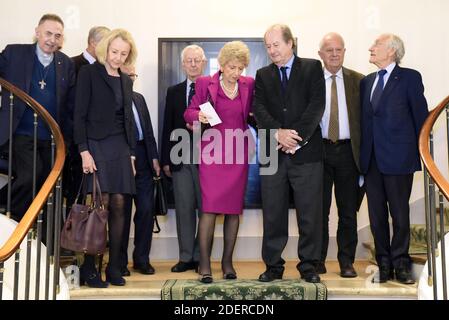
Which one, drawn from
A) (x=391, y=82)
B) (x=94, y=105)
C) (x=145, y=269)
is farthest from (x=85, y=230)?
(x=391, y=82)

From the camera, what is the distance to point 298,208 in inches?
169

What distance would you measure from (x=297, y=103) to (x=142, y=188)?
146 centimetres

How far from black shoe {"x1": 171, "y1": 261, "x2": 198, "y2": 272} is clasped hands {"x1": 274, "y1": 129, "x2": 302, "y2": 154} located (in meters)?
1.44

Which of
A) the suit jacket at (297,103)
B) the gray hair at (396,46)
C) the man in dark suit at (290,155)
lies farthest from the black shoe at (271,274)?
the gray hair at (396,46)

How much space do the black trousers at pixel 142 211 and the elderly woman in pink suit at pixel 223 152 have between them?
2.16ft

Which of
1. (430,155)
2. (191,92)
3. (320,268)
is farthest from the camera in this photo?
(191,92)

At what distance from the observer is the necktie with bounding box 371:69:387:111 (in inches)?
174

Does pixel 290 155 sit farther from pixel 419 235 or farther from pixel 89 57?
pixel 89 57

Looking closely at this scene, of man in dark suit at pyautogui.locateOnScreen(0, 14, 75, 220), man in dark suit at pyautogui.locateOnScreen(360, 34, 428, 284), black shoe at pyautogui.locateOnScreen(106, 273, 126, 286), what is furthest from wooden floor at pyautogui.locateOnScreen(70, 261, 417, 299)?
man in dark suit at pyautogui.locateOnScreen(0, 14, 75, 220)

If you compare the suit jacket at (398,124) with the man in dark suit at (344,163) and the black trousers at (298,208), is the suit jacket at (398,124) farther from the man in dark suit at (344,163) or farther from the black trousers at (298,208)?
the black trousers at (298,208)

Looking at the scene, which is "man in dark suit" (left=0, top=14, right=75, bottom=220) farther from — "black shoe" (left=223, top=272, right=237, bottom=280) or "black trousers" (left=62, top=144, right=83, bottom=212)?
"black shoe" (left=223, top=272, right=237, bottom=280)

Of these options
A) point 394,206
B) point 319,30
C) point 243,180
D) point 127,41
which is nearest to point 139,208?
point 243,180

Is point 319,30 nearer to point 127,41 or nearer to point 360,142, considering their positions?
point 360,142

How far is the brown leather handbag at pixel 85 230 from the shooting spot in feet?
12.8
